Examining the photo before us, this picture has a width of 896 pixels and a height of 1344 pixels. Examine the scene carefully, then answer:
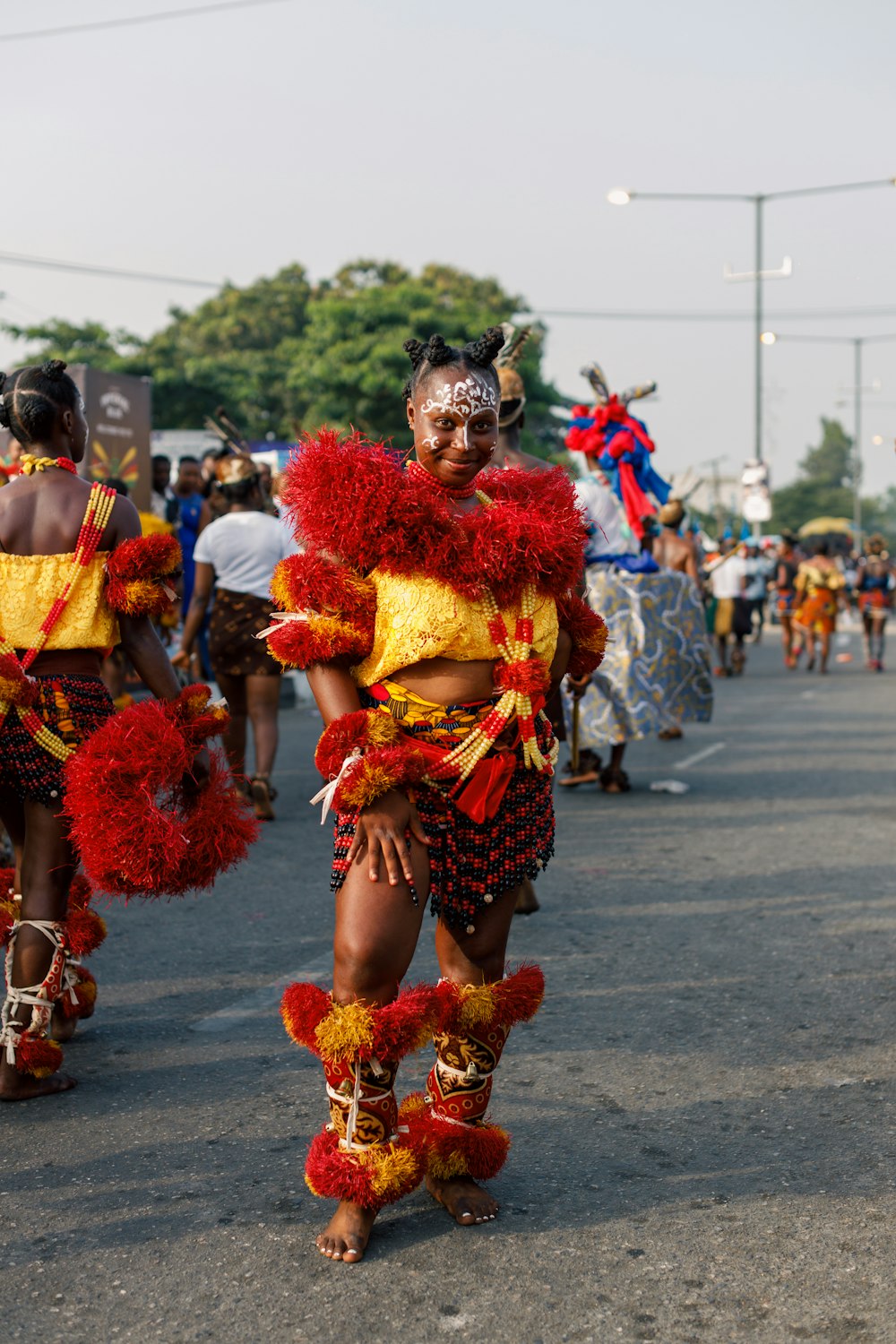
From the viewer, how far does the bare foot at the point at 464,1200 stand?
3.25m

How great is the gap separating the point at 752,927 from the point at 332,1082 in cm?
327

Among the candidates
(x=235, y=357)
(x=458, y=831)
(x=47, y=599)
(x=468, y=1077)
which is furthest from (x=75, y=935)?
(x=235, y=357)

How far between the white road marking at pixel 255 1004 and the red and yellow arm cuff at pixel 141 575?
1398 millimetres

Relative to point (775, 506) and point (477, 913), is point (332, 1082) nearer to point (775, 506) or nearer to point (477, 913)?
point (477, 913)

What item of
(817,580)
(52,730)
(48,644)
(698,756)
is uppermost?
(48,644)

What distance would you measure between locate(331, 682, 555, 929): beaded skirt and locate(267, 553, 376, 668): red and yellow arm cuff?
156 mm

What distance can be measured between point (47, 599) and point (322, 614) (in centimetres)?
129

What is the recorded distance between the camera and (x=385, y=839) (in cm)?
302

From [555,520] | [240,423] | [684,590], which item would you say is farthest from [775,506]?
[555,520]

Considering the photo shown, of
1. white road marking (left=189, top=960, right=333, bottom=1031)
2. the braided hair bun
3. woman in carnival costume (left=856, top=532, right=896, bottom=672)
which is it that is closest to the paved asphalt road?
white road marking (left=189, top=960, right=333, bottom=1031)

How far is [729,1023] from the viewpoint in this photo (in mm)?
4750

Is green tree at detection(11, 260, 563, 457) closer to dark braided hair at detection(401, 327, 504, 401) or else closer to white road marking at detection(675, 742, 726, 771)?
white road marking at detection(675, 742, 726, 771)

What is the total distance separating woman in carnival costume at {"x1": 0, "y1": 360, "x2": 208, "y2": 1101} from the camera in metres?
4.10

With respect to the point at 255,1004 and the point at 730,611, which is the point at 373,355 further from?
the point at 255,1004
